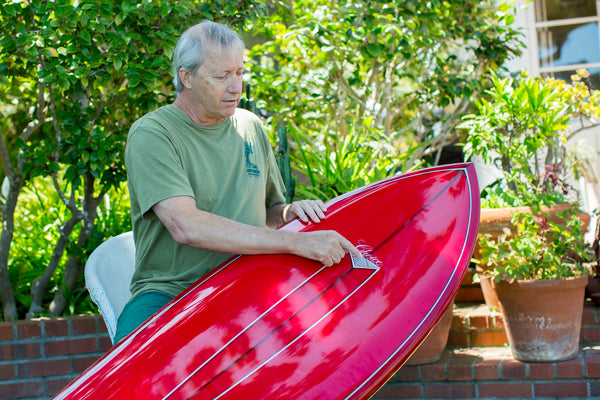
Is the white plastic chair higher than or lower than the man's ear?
lower

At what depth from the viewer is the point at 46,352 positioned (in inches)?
137

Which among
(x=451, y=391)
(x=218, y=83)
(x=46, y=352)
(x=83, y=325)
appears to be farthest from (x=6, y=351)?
(x=451, y=391)

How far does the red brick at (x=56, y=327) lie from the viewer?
3.48 meters

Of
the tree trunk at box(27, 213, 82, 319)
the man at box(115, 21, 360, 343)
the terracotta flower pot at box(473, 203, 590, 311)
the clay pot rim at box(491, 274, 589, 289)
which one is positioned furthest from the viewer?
the tree trunk at box(27, 213, 82, 319)

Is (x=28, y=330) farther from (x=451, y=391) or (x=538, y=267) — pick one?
(x=538, y=267)

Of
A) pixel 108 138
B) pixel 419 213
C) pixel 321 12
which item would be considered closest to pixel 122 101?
pixel 108 138

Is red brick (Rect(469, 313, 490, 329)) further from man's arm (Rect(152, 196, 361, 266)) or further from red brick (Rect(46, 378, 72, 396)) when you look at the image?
red brick (Rect(46, 378, 72, 396))

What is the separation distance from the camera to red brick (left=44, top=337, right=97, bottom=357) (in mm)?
3467

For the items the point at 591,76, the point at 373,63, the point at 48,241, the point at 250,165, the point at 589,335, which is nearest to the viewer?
the point at 250,165

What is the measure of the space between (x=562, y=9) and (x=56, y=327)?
4546mm

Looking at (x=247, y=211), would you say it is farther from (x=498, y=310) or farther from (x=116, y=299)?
(x=498, y=310)

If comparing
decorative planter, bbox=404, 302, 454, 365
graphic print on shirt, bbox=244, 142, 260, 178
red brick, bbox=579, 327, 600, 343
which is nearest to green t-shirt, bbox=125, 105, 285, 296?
graphic print on shirt, bbox=244, 142, 260, 178

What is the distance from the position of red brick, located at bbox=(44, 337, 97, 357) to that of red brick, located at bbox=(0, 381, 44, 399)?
0.57 ft

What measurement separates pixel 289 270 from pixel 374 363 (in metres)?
0.41
